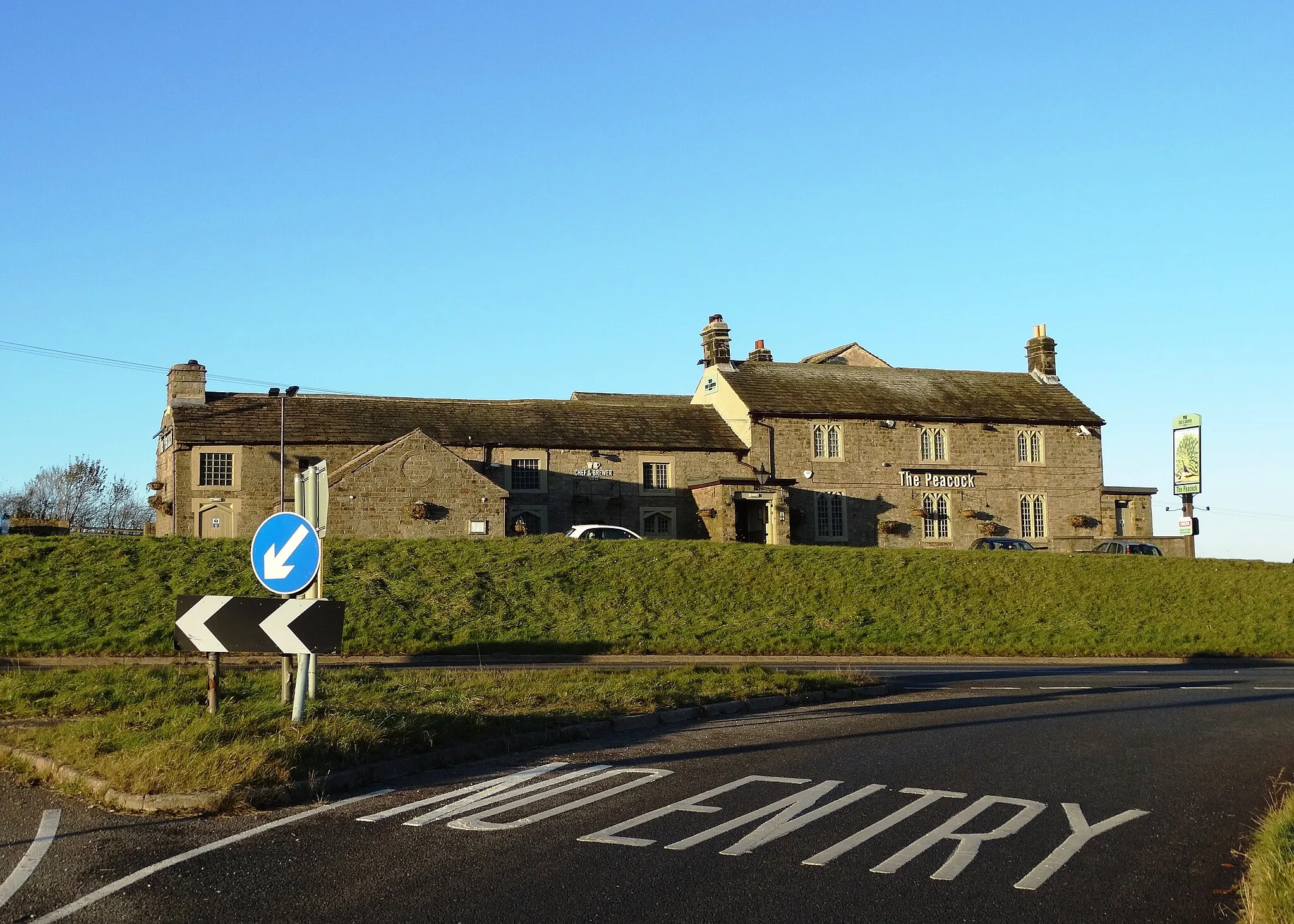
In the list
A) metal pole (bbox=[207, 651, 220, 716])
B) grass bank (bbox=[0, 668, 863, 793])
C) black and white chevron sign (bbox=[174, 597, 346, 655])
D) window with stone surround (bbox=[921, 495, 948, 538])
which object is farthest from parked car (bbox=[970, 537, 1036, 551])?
metal pole (bbox=[207, 651, 220, 716])

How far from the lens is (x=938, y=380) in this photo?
186 feet

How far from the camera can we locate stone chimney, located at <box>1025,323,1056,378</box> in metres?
59.1

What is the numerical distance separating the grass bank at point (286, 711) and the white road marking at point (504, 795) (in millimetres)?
1234

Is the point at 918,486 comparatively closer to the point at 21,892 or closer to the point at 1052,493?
the point at 1052,493

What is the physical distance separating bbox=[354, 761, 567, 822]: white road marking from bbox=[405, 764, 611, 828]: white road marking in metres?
0.05

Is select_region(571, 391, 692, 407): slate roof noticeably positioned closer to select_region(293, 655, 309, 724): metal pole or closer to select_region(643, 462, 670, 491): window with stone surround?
select_region(643, 462, 670, 491): window with stone surround

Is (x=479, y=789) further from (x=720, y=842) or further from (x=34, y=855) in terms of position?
(x=34, y=855)

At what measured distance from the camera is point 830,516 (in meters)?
50.2

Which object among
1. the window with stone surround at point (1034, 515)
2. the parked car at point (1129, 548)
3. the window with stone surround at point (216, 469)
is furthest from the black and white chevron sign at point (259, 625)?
the window with stone surround at point (1034, 515)

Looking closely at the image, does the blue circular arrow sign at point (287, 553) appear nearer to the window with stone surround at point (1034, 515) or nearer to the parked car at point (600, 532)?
the parked car at point (600, 532)

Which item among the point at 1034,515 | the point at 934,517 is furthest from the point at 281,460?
the point at 1034,515

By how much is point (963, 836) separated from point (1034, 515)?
47.9 metres

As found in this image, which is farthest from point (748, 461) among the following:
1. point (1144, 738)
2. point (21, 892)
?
point (21, 892)

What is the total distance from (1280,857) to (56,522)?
43.2m
